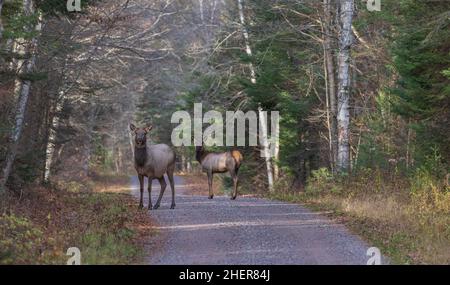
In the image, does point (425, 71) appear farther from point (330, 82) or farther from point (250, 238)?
point (330, 82)

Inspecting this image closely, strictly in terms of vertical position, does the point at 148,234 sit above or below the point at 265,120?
below

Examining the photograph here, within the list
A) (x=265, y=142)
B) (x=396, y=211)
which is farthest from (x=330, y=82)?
(x=396, y=211)

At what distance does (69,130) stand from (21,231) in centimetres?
1438

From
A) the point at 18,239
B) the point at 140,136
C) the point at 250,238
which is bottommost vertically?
the point at 250,238

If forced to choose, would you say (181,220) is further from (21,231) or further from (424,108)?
(424,108)

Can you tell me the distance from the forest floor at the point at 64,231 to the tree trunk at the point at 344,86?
7.06 meters

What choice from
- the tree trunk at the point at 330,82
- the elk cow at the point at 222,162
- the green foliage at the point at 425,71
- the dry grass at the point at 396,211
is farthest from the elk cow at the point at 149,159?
the tree trunk at the point at 330,82

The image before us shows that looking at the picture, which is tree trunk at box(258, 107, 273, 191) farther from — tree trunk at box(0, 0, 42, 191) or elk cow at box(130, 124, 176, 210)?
tree trunk at box(0, 0, 42, 191)

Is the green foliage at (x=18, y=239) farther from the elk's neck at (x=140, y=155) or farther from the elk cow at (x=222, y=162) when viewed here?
the elk cow at (x=222, y=162)

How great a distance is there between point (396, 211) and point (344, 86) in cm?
704

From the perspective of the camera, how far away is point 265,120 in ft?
102

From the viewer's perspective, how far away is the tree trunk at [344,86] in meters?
21.6

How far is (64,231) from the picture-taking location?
496 inches
